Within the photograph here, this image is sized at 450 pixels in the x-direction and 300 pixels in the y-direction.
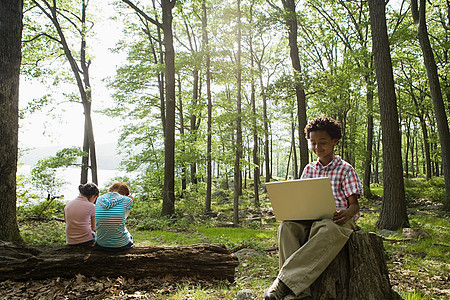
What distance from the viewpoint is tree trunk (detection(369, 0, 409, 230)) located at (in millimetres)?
7449

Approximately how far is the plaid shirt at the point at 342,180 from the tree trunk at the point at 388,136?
5306 millimetres

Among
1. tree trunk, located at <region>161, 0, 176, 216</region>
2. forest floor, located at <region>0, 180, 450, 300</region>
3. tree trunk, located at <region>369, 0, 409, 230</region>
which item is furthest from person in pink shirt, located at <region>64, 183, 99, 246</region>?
tree trunk, located at <region>369, 0, 409, 230</region>

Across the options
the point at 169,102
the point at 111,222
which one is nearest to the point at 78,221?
the point at 111,222

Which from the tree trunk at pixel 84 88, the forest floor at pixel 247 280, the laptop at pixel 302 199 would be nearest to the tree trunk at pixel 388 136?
the forest floor at pixel 247 280

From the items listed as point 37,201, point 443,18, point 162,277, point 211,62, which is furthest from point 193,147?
point 443,18

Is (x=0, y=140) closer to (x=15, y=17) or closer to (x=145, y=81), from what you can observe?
(x=15, y=17)

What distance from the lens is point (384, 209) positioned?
7.65m

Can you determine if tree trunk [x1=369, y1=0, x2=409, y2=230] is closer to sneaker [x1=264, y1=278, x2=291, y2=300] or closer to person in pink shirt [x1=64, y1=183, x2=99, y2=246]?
sneaker [x1=264, y1=278, x2=291, y2=300]

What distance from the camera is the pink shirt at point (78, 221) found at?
4.70 m

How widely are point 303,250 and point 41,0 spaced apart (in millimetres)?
16283

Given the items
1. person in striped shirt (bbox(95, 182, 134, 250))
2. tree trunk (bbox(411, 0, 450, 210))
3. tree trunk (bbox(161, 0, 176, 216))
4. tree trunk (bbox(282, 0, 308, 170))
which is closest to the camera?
person in striped shirt (bbox(95, 182, 134, 250))

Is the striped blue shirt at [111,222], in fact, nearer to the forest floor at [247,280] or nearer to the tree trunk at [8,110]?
the forest floor at [247,280]

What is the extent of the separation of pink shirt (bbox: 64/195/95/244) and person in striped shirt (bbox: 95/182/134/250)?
440 mm

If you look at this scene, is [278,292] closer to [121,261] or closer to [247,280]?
[247,280]
